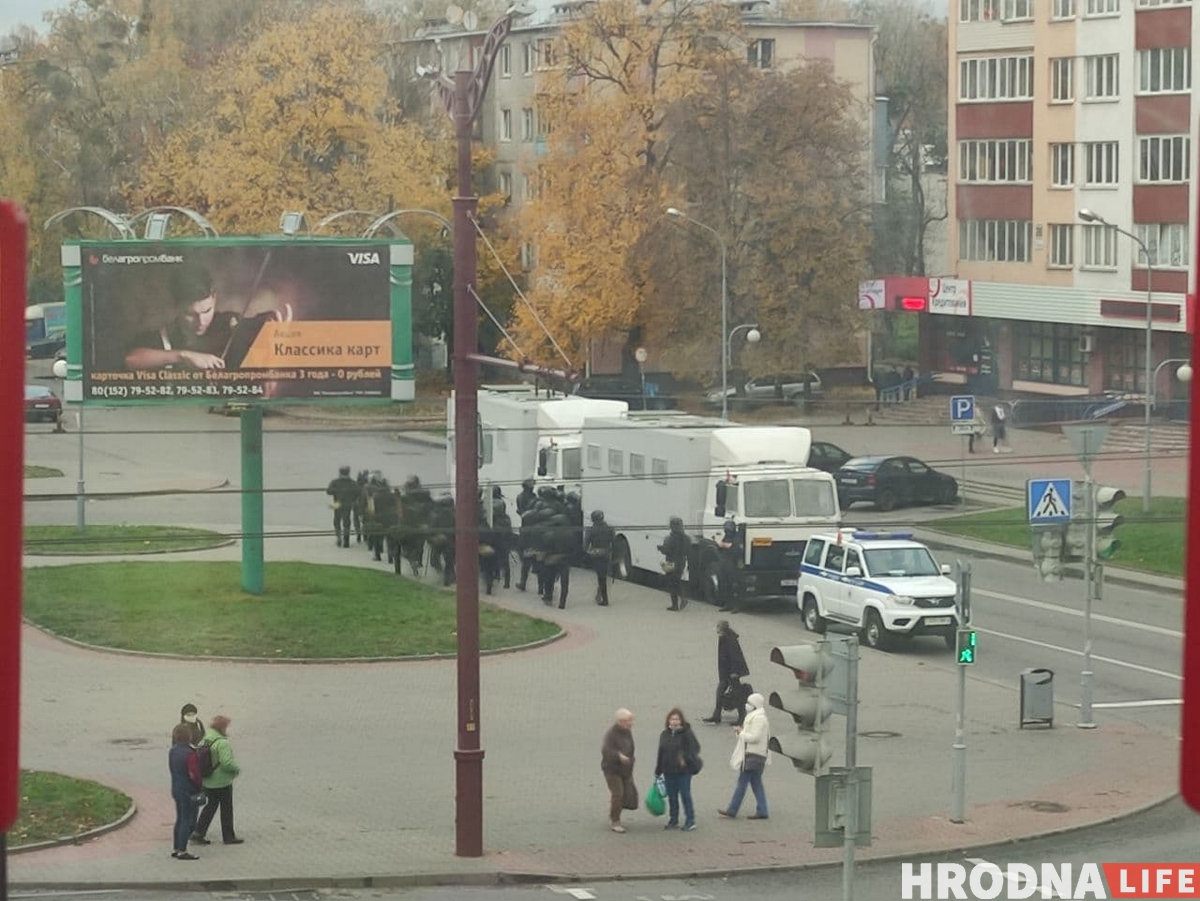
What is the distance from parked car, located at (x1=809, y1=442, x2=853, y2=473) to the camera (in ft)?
114

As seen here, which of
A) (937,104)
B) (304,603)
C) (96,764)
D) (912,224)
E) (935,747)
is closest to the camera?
(96,764)

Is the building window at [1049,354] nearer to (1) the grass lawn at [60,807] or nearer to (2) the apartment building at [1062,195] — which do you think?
(2) the apartment building at [1062,195]

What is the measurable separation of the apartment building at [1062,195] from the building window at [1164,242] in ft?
0.14

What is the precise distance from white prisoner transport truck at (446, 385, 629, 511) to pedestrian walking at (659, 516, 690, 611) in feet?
10.5

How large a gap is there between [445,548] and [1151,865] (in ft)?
51.3

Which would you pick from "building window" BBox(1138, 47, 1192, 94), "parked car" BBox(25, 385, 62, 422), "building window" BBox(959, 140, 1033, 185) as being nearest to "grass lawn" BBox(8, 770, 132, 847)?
"parked car" BBox(25, 385, 62, 422)

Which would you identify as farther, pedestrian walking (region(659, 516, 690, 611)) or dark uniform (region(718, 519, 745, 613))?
pedestrian walking (region(659, 516, 690, 611))

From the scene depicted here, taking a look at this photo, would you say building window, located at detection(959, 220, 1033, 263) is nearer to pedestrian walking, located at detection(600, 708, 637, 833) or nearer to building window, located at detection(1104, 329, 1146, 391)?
building window, located at detection(1104, 329, 1146, 391)

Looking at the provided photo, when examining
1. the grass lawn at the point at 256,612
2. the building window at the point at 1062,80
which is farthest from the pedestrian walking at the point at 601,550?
the building window at the point at 1062,80

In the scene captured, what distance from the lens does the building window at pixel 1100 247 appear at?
44281 millimetres

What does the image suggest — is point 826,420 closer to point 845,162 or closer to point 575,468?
point 845,162

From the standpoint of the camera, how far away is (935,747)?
748 inches

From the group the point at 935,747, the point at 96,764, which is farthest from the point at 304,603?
the point at 935,747

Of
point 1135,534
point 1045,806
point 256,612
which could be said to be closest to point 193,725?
point 1045,806
